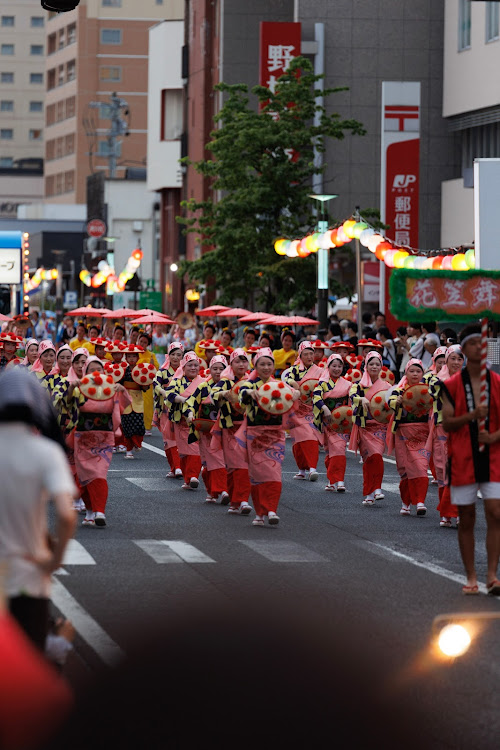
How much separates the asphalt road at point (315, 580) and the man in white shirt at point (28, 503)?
1.26ft

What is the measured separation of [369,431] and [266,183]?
65.7ft

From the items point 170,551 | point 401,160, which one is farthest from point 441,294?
point 401,160

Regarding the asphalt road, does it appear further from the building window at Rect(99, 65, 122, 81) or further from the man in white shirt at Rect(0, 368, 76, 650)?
the building window at Rect(99, 65, 122, 81)

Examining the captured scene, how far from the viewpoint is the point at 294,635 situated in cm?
446

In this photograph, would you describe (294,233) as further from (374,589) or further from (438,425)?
(374,589)

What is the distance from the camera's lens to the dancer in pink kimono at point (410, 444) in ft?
53.2

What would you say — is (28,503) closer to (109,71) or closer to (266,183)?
(266,183)

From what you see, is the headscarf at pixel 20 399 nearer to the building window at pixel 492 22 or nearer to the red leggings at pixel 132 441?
the red leggings at pixel 132 441

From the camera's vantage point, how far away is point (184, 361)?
18.7m

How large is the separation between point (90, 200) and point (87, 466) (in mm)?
76134

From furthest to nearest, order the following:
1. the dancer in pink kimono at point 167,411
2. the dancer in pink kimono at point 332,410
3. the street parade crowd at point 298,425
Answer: the dancer in pink kimono at point 167,411
the dancer in pink kimono at point 332,410
the street parade crowd at point 298,425

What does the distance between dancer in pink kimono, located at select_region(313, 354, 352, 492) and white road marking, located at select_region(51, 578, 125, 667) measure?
7.58 metres

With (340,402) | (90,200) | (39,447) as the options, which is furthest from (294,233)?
(90,200)

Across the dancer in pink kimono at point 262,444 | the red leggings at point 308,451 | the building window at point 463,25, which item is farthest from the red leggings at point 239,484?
the building window at point 463,25
